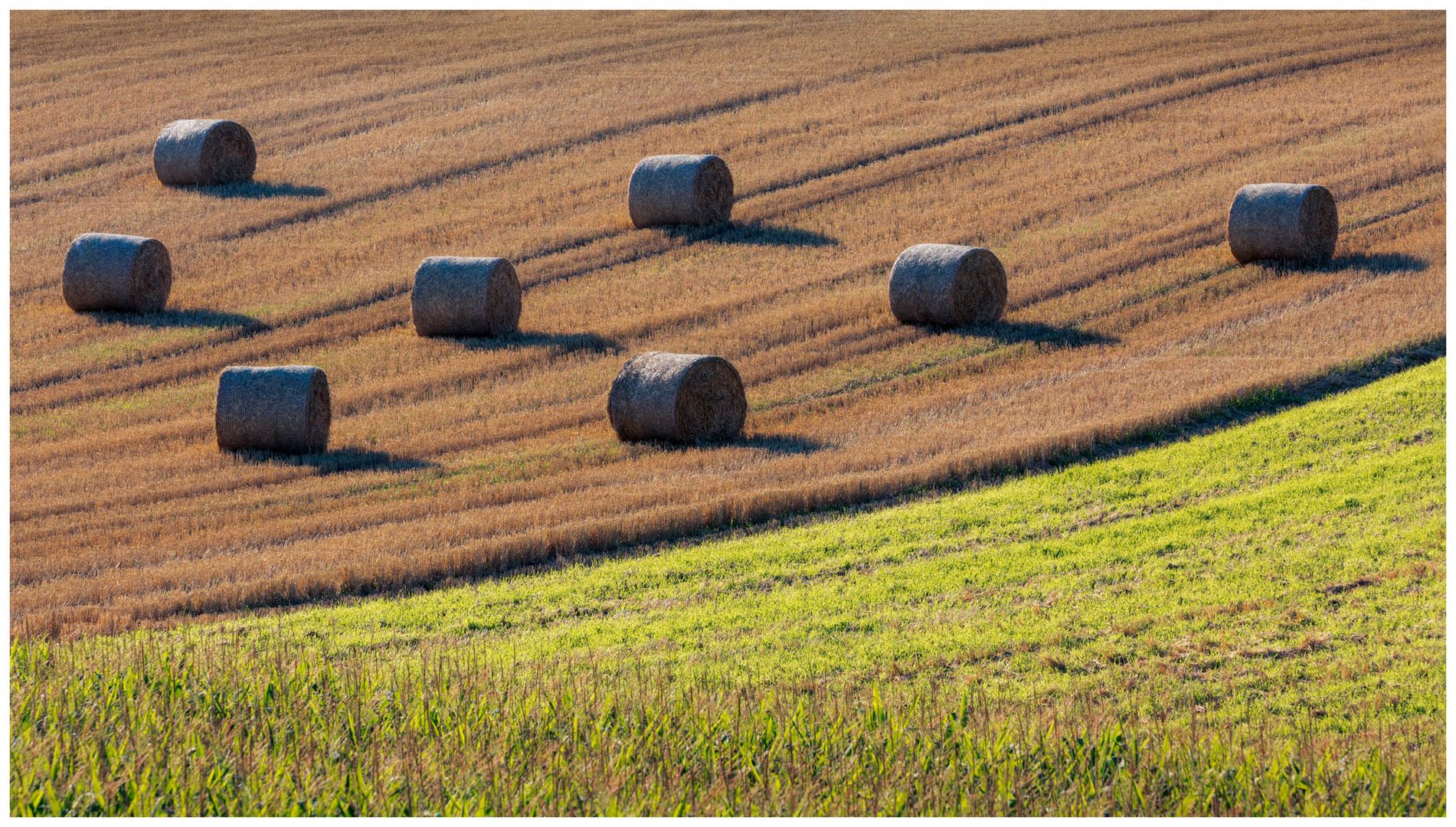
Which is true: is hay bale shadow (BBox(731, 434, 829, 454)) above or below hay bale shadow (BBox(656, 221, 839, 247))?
below

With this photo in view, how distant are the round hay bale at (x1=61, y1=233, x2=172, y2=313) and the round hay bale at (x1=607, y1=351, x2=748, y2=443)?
9.27m

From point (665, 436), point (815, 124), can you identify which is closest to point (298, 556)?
point (665, 436)

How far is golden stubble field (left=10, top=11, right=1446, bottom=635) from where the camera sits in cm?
1756

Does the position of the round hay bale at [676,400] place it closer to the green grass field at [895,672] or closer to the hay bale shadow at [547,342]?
the green grass field at [895,672]

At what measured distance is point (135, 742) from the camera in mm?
8695

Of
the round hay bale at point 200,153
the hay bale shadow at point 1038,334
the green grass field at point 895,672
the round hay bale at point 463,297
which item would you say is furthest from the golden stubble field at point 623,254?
the green grass field at point 895,672

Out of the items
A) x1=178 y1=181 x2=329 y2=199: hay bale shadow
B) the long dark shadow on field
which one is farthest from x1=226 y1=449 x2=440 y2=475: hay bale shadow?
x1=178 y1=181 x2=329 y2=199: hay bale shadow

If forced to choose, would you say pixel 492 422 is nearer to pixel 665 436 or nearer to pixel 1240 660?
pixel 665 436

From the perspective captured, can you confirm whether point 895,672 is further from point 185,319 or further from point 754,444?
point 185,319

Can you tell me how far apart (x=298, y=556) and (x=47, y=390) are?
28.6 ft

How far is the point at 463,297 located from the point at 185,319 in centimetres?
454

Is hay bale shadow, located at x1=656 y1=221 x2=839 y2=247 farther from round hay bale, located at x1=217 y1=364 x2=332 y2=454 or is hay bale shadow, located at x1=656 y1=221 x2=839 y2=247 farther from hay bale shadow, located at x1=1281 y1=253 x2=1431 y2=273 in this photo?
round hay bale, located at x1=217 y1=364 x2=332 y2=454

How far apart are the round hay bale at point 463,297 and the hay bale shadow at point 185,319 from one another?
2522 millimetres

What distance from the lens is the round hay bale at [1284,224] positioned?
2662 cm
